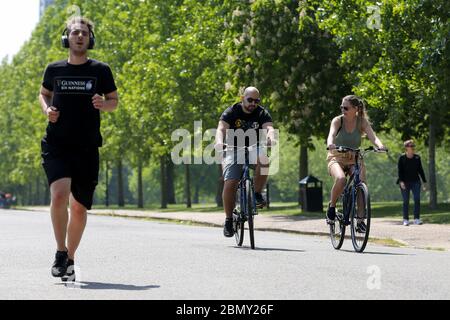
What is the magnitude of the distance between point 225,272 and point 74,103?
7.18 feet

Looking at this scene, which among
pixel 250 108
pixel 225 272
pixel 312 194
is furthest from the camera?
pixel 312 194

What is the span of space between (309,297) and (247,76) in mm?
23059

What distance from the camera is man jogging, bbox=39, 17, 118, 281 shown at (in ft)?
28.0

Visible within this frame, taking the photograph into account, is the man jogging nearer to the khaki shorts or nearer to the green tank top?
the green tank top

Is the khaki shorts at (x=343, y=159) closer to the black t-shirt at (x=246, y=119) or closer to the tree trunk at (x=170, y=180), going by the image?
the black t-shirt at (x=246, y=119)

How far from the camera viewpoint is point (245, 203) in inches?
507

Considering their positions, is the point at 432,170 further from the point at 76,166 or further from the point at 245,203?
the point at 76,166

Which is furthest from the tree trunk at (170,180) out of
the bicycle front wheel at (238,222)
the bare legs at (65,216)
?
the bare legs at (65,216)

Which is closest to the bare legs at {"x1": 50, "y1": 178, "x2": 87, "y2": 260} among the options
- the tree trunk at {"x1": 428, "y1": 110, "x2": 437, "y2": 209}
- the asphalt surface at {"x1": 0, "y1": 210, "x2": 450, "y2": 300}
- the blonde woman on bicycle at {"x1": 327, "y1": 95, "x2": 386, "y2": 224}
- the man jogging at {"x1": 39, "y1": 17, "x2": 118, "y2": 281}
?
the man jogging at {"x1": 39, "y1": 17, "x2": 118, "y2": 281}

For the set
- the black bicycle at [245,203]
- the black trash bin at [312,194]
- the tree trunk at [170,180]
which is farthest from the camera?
the tree trunk at [170,180]

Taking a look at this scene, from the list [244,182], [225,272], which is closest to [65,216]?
[225,272]

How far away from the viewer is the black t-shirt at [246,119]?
12586mm

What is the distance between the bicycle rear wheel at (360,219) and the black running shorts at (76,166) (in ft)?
14.1

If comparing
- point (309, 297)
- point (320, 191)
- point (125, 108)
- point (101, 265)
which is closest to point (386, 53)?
point (320, 191)
